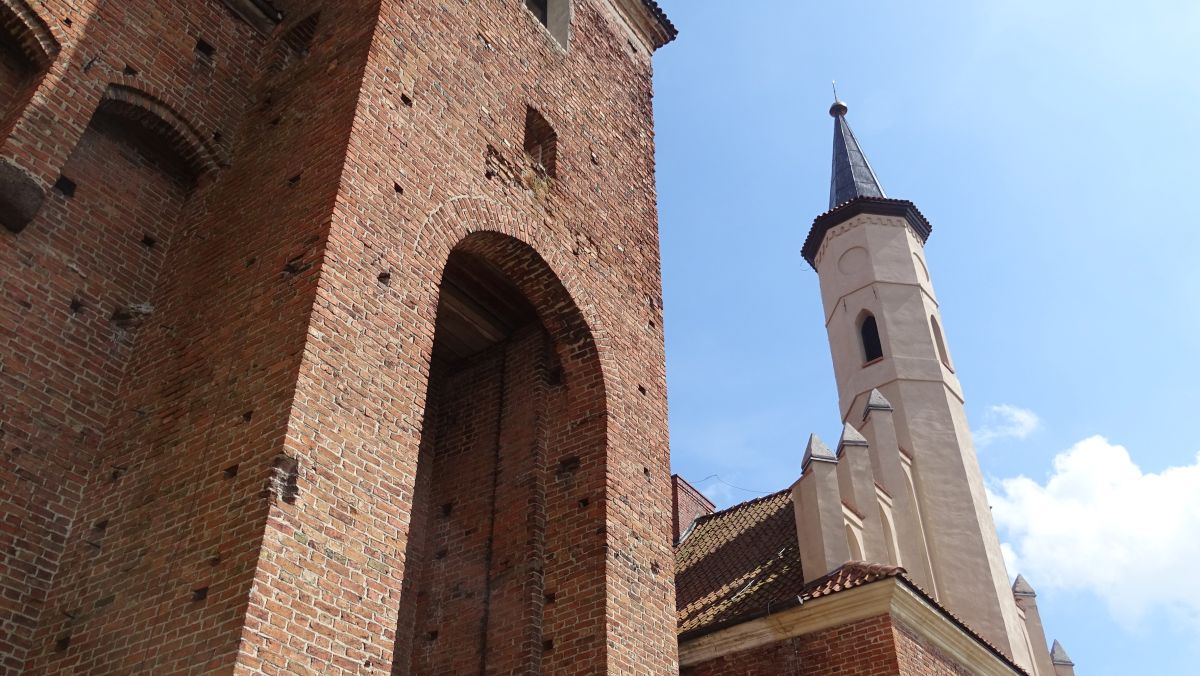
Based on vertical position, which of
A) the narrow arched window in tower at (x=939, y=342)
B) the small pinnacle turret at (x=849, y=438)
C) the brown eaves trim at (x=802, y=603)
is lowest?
the brown eaves trim at (x=802, y=603)

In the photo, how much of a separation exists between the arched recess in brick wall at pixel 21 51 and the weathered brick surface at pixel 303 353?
0.06 metres

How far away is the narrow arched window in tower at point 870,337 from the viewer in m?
18.4

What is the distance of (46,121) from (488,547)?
5006 millimetres

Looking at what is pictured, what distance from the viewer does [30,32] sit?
704cm

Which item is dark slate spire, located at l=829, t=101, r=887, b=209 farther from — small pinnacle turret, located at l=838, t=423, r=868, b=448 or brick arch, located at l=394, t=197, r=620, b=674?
brick arch, located at l=394, t=197, r=620, b=674

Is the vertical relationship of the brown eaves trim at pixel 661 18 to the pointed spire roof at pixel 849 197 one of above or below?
below

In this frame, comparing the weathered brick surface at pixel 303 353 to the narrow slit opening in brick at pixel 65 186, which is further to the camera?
the narrow slit opening in brick at pixel 65 186

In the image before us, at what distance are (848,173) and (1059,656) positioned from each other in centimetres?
1187

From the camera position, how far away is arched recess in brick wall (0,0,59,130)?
6961 mm

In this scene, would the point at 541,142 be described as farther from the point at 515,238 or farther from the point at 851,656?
the point at 851,656

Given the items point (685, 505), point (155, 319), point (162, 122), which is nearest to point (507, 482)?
point (155, 319)

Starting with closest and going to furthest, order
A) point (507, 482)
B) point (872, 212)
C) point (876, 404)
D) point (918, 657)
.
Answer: point (507, 482), point (918, 657), point (876, 404), point (872, 212)

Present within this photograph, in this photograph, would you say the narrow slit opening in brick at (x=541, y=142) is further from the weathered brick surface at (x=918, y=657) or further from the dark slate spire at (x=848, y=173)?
the dark slate spire at (x=848, y=173)

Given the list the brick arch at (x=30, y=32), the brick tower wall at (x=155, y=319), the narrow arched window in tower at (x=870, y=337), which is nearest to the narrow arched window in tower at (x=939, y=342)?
the narrow arched window in tower at (x=870, y=337)
